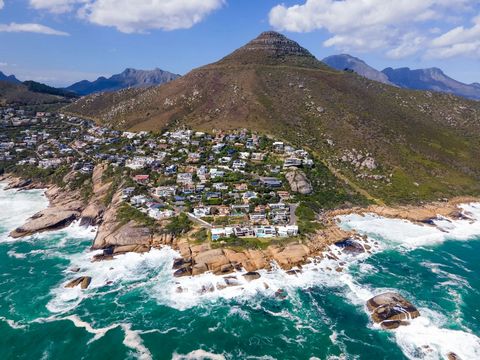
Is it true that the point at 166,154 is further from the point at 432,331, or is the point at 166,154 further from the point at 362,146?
the point at 432,331

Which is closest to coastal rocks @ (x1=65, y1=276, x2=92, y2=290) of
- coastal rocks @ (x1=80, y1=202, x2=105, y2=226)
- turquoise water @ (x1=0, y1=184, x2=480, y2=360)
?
turquoise water @ (x1=0, y1=184, x2=480, y2=360)

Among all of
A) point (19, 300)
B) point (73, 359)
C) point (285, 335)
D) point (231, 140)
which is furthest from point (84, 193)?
point (285, 335)

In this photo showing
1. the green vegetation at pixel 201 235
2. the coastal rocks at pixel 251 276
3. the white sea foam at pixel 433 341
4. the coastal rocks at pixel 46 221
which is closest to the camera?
the white sea foam at pixel 433 341

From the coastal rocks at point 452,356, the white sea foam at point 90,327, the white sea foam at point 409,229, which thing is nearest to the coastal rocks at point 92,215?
the white sea foam at point 90,327

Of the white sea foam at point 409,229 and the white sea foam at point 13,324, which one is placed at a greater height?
the white sea foam at point 409,229

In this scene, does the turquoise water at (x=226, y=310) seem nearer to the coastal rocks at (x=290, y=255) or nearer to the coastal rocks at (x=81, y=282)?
the coastal rocks at (x=81, y=282)

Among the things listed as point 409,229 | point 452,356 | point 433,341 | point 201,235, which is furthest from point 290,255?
point 409,229
